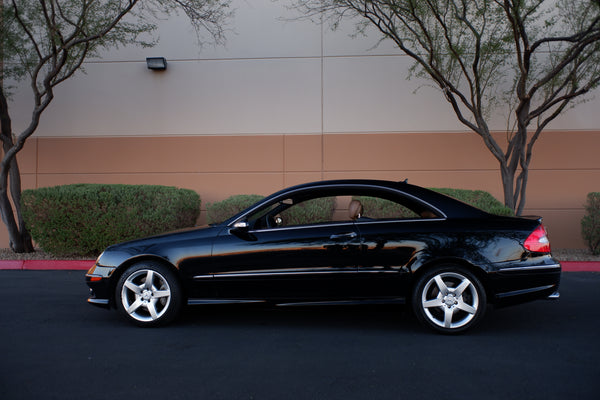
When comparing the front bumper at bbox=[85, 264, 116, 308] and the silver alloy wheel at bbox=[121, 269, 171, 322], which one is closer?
the silver alloy wheel at bbox=[121, 269, 171, 322]

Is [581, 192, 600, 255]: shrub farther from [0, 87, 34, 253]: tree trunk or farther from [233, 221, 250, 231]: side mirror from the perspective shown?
[0, 87, 34, 253]: tree trunk

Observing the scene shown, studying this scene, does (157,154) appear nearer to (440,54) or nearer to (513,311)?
(440,54)

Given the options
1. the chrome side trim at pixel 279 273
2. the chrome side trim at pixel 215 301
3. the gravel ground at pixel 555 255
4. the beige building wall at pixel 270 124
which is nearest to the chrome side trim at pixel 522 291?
the chrome side trim at pixel 279 273

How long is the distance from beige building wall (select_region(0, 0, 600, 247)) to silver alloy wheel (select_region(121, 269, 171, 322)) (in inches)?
277

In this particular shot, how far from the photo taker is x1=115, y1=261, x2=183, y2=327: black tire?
16.8 ft

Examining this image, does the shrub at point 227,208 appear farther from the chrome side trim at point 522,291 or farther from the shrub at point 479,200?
the chrome side trim at point 522,291

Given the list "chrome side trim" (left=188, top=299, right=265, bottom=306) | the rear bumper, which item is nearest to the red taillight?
the rear bumper

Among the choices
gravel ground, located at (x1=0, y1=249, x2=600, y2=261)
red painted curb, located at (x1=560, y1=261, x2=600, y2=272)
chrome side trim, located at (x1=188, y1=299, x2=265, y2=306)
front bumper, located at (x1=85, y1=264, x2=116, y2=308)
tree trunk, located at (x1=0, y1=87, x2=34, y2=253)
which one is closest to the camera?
chrome side trim, located at (x1=188, y1=299, x2=265, y2=306)

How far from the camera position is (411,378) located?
371 cm

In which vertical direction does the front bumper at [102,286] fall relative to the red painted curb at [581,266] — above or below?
above

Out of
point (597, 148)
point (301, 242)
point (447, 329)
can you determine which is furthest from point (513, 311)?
point (597, 148)

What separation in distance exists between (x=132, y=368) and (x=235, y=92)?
9.20 metres

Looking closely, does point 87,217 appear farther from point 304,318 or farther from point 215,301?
point 304,318

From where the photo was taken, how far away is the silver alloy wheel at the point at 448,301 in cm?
484
